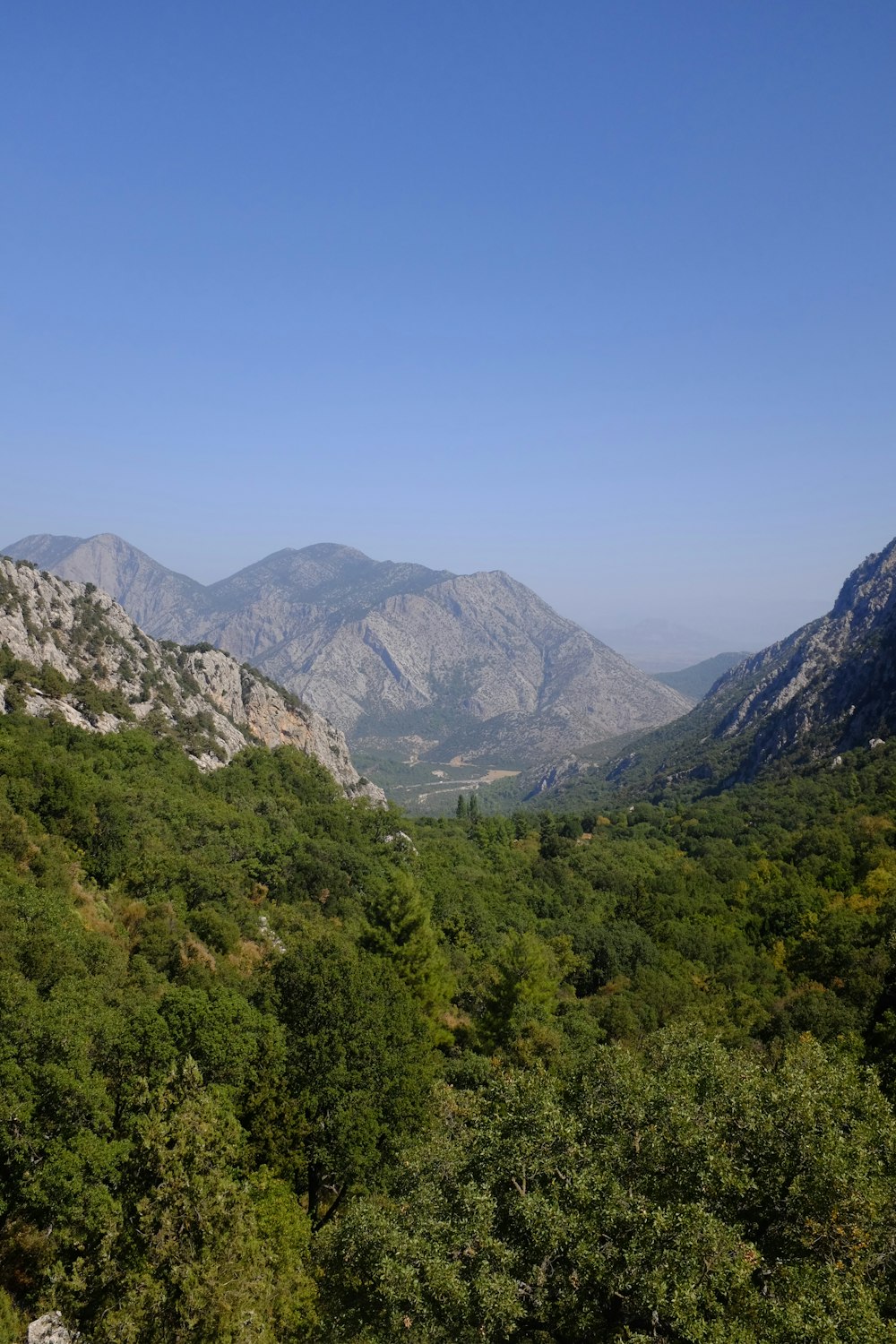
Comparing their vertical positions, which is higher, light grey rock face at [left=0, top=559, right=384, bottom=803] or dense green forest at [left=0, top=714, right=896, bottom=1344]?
light grey rock face at [left=0, top=559, right=384, bottom=803]

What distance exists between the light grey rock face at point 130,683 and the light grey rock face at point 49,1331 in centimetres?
5412

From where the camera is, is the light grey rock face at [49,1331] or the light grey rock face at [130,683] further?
the light grey rock face at [130,683]

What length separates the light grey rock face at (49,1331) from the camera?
17.6 metres

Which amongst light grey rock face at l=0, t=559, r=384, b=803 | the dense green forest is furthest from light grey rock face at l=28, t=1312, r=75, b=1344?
light grey rock face at l=0, t=559, r=384, b=803

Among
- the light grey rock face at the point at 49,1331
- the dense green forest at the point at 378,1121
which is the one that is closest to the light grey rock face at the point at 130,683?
the dense green forest at the point at 378,1121

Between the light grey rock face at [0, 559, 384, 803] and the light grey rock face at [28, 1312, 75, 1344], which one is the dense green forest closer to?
the light grey rock face at [28, 1312, 75, 1344]

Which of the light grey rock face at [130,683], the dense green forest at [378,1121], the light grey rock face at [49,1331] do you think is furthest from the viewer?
the light grey rock face at [130,683]

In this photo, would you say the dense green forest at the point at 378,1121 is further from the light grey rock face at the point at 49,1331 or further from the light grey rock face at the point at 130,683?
the light grey rock face at the point at 130,683

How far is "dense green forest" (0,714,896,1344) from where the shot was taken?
1475cm

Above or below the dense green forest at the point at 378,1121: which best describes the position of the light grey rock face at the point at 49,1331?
below

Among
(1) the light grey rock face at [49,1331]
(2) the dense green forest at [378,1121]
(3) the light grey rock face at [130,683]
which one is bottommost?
(1) the light grey rock face at [49,1331]

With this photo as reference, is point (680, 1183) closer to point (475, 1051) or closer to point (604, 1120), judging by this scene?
point (604, 1120)

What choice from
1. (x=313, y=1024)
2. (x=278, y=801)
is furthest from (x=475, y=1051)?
(x=278, y=801)

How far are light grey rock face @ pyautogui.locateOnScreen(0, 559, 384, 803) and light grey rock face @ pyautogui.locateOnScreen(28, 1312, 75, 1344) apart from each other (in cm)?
5412
